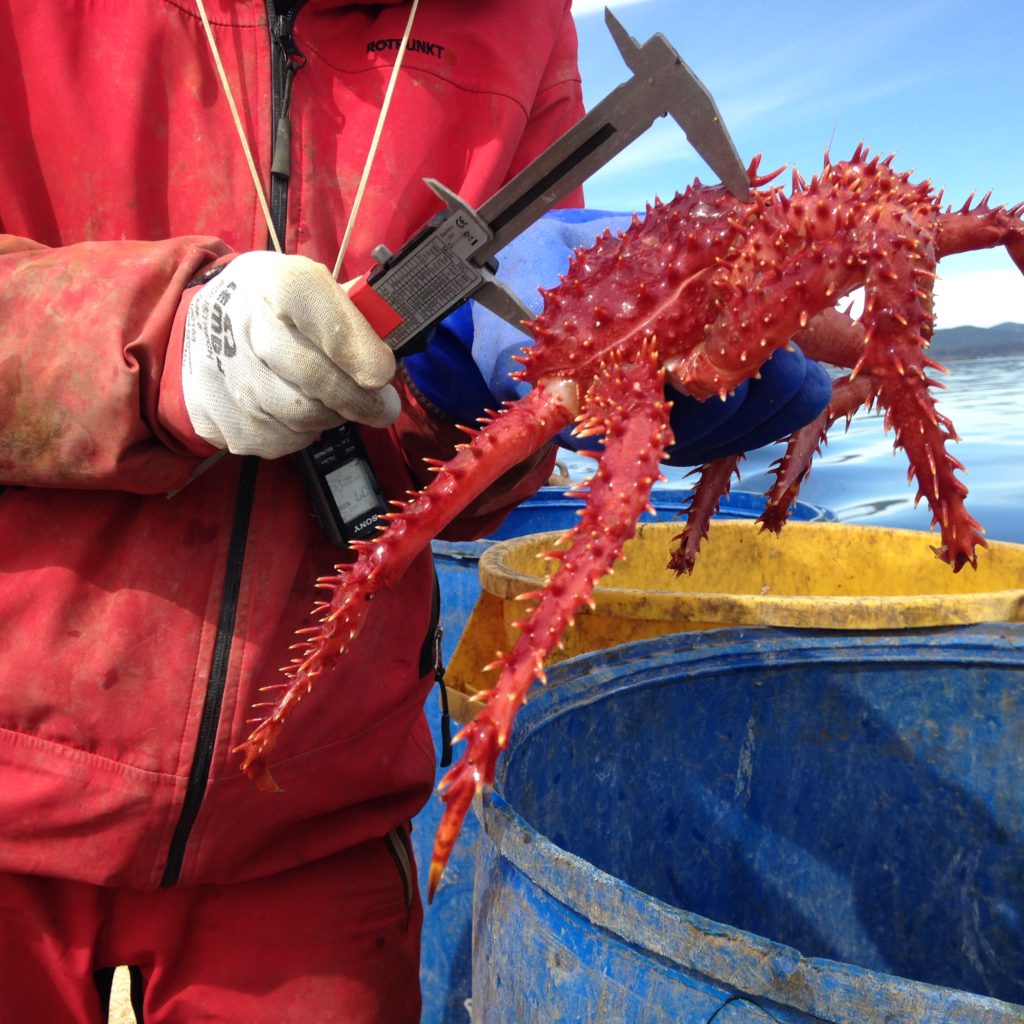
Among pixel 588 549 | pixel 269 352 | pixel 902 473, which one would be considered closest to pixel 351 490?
pixel 269 352

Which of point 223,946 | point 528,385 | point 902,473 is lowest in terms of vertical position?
point 902,473

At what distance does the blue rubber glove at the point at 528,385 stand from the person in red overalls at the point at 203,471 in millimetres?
58

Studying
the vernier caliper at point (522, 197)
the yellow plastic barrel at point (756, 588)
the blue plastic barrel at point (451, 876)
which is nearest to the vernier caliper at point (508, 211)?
the vernier caliper at point (522, 197)

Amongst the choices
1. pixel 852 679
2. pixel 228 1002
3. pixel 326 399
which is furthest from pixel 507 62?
pixel 228 1002

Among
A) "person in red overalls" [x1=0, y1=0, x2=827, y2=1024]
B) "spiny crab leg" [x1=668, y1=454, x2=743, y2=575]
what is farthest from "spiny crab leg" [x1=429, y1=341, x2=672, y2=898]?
"spiny crab leg" [x1=668, y1=454, x2=743, y2=575]

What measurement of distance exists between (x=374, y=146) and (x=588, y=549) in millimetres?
749

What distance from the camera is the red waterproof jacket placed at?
115cm

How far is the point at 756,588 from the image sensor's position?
2.82m

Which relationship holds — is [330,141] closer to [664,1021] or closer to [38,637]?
[38,637]

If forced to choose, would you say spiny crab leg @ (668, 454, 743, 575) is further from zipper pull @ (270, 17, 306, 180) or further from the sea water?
the sea water

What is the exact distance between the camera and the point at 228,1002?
4.83 ft

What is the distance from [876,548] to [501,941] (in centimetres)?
197

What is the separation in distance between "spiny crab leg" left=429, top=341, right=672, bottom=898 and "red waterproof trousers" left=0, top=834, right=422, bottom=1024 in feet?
2.06

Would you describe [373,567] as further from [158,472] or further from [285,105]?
[285,105]
